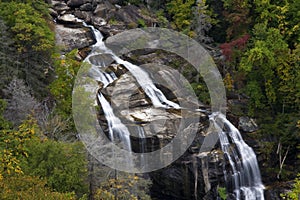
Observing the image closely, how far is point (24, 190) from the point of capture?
9.92 meters

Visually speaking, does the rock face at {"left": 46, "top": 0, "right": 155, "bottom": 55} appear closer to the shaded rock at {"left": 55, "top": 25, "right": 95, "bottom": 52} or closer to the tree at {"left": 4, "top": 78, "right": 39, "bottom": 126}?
the shaded rock at {"left": 55, "top": 25, "right": 95, "bottom": 52}

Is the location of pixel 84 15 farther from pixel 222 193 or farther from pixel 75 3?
pixel 222 193

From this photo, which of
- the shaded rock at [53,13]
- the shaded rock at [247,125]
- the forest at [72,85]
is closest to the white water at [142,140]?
the forest at [72,85]

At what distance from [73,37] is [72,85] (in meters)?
9.63

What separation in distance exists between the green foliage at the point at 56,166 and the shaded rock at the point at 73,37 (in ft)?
47.2

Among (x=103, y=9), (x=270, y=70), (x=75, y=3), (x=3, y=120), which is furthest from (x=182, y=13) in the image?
(x=3, y=120)

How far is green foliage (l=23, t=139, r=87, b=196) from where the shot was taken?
40.9ft

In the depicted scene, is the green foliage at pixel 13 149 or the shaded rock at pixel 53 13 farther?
the shaded rock at pixel 53 13

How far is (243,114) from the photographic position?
77.2ft

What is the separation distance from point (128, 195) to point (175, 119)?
6.60m

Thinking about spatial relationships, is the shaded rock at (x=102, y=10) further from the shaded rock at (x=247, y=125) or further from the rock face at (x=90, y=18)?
the shaded rock at (x=247, y=125)

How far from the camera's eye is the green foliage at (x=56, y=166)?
40.9ft

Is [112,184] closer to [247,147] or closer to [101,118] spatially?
[101,118]

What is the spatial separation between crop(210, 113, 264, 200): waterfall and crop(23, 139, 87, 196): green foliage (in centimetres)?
934
